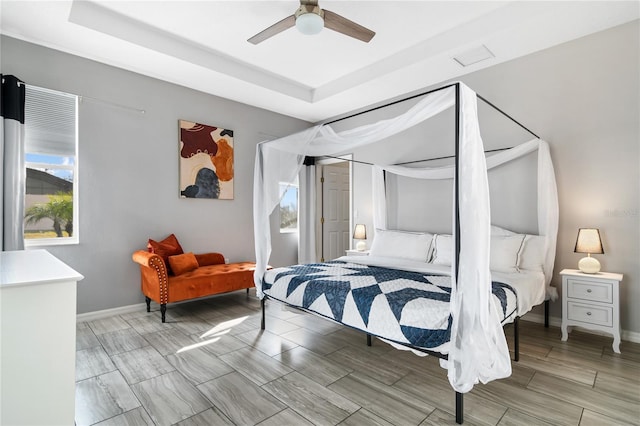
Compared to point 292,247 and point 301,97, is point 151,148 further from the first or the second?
point 292,247

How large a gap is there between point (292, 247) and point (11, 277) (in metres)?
4.62

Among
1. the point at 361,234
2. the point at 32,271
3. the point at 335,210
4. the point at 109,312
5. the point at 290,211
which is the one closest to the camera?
the point at 32,271

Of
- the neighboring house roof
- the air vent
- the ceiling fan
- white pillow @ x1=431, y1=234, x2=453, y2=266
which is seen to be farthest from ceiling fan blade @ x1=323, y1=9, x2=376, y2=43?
the neighboring house roof

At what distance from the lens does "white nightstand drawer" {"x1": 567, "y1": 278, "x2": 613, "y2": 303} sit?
2.86m

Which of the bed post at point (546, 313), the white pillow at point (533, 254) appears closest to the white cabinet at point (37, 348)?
the white pillow at point (533, 254)

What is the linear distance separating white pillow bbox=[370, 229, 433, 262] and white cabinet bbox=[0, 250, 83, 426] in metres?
3.36

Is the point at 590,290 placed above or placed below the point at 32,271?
below

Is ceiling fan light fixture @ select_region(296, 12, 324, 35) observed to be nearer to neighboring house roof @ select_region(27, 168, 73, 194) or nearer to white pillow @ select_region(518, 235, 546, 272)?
white pillow @ select_region(518, 235, 546, 272)

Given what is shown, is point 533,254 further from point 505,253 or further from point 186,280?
point 186,280

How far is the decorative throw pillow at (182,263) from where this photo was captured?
3859 mm

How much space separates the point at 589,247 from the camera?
2.98 m

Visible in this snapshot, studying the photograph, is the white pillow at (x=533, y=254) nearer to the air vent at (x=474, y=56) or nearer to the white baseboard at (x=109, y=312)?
the air vent at (x=474, y=56)

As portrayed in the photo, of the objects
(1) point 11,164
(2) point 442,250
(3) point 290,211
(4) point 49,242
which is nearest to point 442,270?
(2) point 442,250

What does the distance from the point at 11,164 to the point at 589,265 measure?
217 inches
